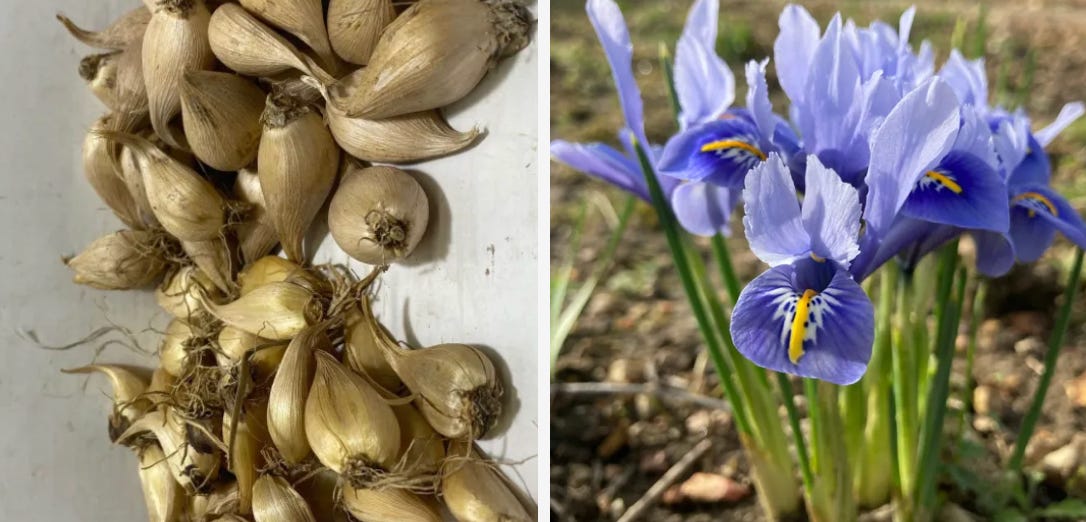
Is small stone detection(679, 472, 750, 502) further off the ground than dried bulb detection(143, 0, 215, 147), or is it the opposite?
dried bulb detection(143, 0, 215, 147)

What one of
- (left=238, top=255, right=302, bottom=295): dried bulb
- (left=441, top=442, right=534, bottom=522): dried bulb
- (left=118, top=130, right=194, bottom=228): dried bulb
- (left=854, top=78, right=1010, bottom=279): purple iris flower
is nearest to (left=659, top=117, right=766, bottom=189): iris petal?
(left=854, top=78, right=1010, bottom=279): purple iris flower

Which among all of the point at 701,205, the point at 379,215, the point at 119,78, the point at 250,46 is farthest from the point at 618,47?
the point at 119,78

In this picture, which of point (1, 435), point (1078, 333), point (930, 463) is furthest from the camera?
point (1078, 333)

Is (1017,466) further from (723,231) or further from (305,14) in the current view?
(305,14)

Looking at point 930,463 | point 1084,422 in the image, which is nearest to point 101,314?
point 930,463

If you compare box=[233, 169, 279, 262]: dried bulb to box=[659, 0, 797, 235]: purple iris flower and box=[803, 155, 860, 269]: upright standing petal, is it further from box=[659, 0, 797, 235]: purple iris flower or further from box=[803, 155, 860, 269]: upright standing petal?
box=[803, 155, 860, 269]: upright standing petal

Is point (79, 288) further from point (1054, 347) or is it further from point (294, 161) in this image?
point (1054, 347)
